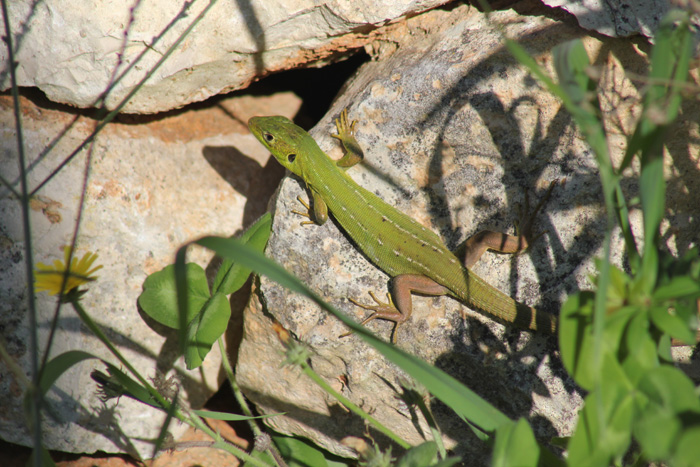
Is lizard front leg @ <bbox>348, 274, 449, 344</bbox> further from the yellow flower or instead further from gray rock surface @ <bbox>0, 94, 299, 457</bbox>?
the yellow flower

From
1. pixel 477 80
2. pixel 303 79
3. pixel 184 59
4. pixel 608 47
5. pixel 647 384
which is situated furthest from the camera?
pixel 303 79

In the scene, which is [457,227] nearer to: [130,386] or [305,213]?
[305,213]

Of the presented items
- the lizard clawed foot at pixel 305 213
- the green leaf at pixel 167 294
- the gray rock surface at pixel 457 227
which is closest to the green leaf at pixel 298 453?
the gray rock surface at pixel 457 227

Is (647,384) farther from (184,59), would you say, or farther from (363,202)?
(184,59)

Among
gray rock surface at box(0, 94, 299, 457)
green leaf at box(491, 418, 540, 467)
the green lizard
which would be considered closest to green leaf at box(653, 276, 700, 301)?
green leaf at box(491, 418, 540, 467)

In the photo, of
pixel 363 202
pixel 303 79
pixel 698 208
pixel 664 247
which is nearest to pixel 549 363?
pixel 664 247

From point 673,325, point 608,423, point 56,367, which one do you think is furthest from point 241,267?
point 673,325
